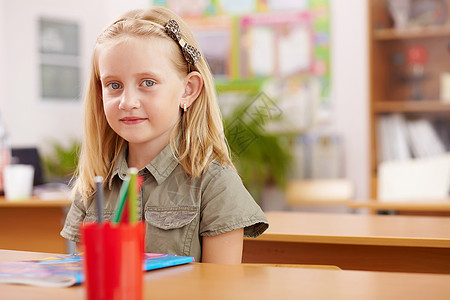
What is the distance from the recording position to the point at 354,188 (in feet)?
16.0

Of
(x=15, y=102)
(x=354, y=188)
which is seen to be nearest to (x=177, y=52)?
(x=354, y=188)

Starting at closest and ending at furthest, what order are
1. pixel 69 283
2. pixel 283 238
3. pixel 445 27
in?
pixel 69 283
pixel 283 238
pixel 445 27

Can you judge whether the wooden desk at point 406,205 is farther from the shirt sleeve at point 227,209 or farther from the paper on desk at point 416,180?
the shirt sleeve at point 227,209

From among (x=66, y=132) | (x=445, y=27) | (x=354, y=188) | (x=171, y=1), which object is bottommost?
(x=354, y=188)

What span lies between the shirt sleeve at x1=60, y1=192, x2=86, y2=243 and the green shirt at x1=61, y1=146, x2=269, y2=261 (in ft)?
0.28

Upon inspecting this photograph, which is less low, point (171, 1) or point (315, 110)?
point (171, 1)

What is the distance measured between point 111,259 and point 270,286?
0.91ft

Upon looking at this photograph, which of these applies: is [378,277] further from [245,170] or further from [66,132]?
[66,132]

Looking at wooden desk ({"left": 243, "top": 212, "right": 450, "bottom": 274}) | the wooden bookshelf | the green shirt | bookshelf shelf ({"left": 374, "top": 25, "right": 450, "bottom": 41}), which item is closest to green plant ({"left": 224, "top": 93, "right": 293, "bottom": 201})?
the wooden bookshelf

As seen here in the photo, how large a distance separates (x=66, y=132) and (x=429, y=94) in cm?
276

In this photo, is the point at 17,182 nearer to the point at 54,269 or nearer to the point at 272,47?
the point at 54,269

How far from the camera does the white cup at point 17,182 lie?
3.19 meters

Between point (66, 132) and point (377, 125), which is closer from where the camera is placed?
point (377, 125)

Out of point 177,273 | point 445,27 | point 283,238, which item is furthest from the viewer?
point 445,27
